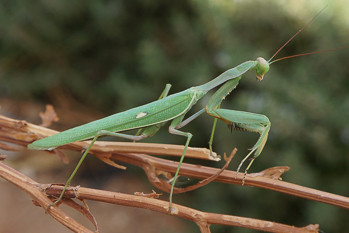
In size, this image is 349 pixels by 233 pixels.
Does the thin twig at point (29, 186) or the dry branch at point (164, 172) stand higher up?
the dry branch at point (164, 172)

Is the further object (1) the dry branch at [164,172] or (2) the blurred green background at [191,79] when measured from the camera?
(2) the blurred green background at [191,79]

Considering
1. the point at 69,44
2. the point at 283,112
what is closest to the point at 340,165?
the point at 283,112

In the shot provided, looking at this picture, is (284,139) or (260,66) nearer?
(260,66)

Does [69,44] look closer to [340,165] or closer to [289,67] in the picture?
[289,67]

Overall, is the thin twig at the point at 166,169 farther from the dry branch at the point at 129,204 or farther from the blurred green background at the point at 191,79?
the blurred green background at the point at 191,79

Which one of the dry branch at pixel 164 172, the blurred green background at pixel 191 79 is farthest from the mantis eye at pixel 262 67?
the blurred green background at pixel 191 79

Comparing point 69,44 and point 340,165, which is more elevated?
point 69,44

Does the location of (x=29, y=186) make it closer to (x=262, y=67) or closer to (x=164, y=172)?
(x=164, y=172)

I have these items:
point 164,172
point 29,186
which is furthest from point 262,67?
point 29,186

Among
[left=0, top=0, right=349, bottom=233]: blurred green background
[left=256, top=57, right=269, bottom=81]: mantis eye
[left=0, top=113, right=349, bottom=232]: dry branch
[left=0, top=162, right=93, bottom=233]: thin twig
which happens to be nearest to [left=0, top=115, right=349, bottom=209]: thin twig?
[left=0, top=113, right=349, bottom=232]: dry branch
